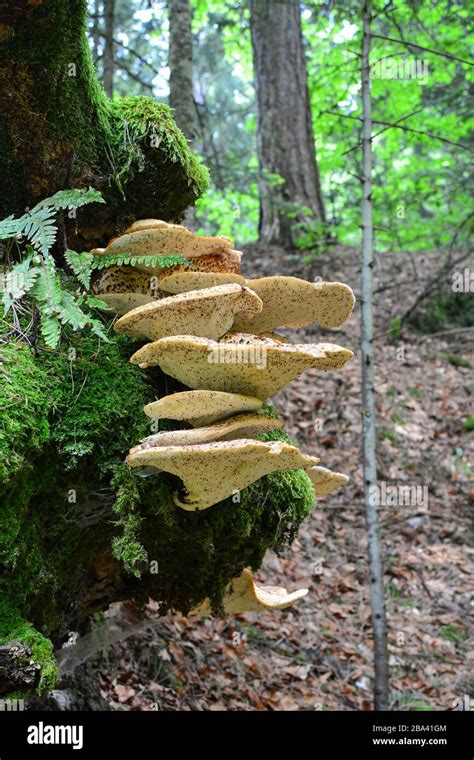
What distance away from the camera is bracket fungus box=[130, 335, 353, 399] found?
229cm

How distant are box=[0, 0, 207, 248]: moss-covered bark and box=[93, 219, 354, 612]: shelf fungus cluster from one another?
480mm

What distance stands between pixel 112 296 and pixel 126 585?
157 centimetres

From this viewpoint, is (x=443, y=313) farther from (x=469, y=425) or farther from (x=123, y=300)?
(x=123, y=300)

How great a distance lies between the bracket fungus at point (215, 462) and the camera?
2135 mm

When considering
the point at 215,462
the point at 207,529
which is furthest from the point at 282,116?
the point at 215,462

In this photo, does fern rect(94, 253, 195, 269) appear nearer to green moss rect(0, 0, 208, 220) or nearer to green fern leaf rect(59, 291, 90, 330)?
green fern leaf rect(59, 291, 90, 330)

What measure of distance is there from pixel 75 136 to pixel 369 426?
11.1 feet

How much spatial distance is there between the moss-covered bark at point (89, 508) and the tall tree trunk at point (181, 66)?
4921 mm

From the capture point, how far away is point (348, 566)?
22.5 feet

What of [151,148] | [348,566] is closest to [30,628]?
[151,148]

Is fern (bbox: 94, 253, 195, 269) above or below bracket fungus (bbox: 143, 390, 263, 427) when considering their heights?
above
